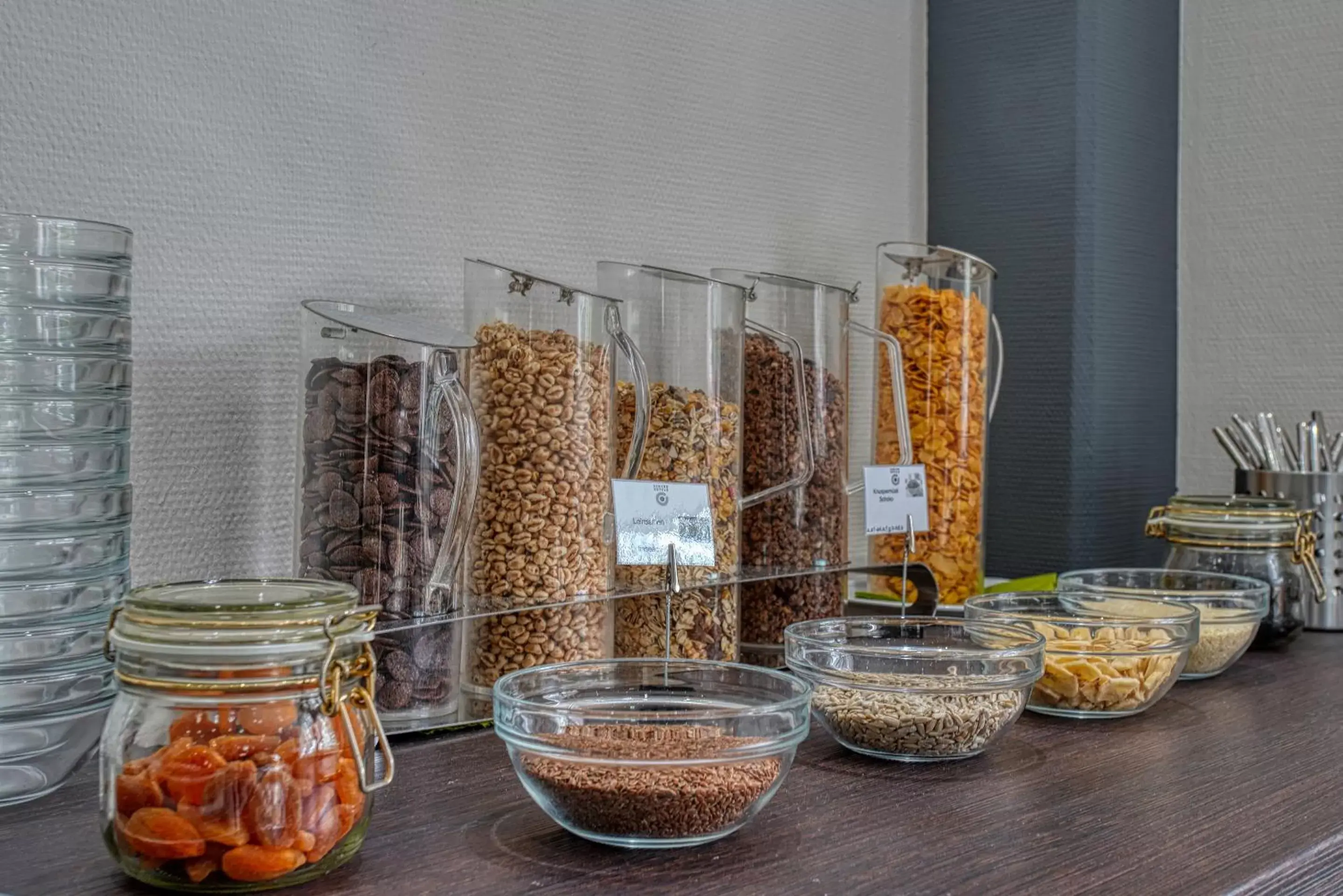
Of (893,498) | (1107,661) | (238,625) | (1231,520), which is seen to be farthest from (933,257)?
(238,625)

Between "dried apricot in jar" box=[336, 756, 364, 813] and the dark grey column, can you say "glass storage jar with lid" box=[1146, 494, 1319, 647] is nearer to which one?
the dark grey column

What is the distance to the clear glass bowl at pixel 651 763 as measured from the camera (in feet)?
2.35

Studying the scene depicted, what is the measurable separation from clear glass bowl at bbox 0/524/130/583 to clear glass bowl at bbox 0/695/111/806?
0.27 ft

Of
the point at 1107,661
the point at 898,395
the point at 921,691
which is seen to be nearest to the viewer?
the point at 921,691

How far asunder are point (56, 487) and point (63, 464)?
0.02m

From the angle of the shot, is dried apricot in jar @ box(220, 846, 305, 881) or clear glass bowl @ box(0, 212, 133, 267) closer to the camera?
dried apricot in jar @ box(220, 846, 305, 881)

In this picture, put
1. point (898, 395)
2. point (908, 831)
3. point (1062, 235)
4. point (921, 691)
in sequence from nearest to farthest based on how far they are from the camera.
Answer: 1. point (908, 831)
2. point (921, 691)
3. point (898, 395)
4. point (1062, 235)

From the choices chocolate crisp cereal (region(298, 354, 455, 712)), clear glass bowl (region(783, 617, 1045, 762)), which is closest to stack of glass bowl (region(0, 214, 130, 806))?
chocolate crisp cereal (region(298, 354, 455, 712))

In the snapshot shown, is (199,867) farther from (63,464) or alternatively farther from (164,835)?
(63,464)

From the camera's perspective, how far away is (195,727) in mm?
663

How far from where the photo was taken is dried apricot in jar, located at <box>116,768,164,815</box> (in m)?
0.64

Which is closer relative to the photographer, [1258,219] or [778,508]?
[778,508]

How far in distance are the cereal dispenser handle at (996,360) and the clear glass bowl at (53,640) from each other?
1003mm

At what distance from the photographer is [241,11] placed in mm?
1051
